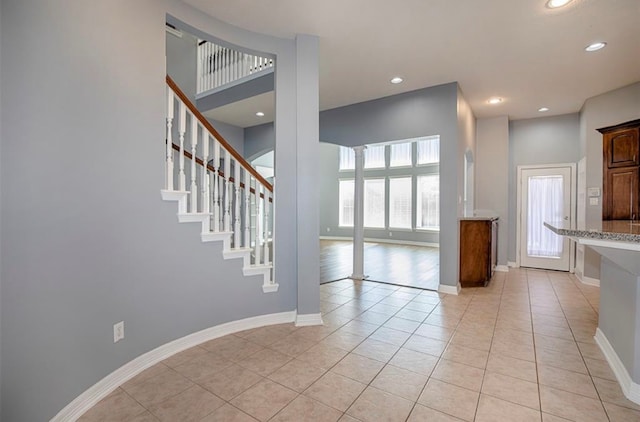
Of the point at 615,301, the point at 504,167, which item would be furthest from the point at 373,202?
the point at 615,301

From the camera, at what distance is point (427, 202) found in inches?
344

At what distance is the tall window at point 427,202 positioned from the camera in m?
8.59

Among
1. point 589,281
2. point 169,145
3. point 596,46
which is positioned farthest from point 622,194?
point 169,145

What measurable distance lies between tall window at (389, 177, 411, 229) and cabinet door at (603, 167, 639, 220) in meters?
Result: 5.53

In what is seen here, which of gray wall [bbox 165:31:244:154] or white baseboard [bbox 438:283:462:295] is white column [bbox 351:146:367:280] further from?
gray wall [bbox 165:31:244:154]

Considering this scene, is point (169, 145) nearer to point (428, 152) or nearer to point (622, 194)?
point (622, 194)

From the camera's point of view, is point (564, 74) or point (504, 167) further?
point (504, 167)

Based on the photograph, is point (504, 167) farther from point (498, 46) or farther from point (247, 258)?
point (247, 258)

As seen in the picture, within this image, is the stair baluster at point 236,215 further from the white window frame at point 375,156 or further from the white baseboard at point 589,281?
the white window frame at point 375,156

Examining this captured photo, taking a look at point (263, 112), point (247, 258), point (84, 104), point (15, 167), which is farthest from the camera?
point (263, 112)

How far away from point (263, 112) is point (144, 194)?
11.3 ft

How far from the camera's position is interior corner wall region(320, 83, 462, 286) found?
400 centimetres

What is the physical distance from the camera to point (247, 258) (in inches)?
114

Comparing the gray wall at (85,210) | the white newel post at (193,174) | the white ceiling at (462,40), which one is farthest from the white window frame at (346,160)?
the white newel post at (193,174)
